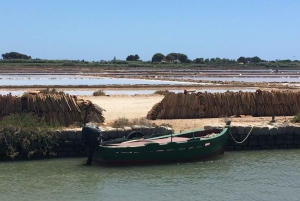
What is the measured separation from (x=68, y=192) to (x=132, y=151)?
239 cm

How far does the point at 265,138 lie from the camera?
15.4m

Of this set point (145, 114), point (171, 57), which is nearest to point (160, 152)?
point (145, 114)

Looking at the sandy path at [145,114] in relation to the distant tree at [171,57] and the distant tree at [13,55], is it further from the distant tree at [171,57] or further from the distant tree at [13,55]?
the distant tree at [13,55]

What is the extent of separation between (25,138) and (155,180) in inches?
142

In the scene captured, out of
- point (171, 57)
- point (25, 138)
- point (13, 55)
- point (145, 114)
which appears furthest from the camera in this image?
point (13, 55)

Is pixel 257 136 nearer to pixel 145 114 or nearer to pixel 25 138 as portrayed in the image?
pixel 145 114

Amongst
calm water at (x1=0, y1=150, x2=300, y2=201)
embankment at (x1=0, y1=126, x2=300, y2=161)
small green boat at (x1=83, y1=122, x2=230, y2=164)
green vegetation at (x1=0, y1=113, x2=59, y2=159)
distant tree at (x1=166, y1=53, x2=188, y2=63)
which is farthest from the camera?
distant tree at (x1=166, y1=53, x2=188, y2=63)

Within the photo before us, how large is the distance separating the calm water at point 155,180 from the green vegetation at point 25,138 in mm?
314

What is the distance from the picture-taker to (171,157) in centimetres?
1317

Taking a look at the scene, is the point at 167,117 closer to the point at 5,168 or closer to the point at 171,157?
the point at 171,157

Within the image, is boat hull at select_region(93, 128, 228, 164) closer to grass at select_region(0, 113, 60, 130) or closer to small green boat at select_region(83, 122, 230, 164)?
small green boat at select_region(83, 122, 230, 164)

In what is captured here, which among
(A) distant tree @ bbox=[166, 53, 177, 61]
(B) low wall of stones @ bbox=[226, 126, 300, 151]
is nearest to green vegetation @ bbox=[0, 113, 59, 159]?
(B) low wall of stones @ bbox=[226, 126, 300, 151]

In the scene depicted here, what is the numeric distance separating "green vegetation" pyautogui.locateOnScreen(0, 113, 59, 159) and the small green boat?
1.33 meters

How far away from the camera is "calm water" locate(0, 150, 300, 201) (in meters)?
10.6
